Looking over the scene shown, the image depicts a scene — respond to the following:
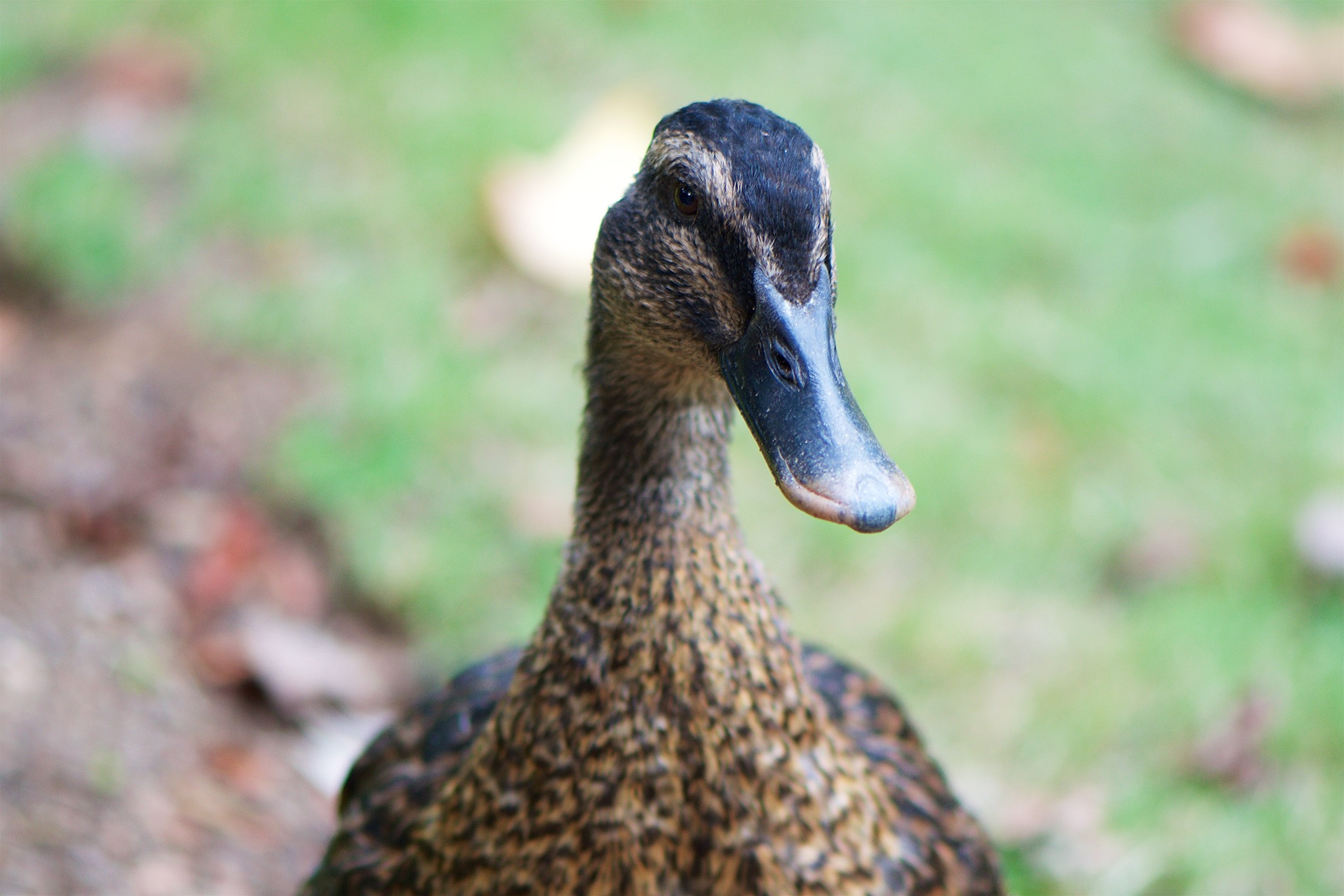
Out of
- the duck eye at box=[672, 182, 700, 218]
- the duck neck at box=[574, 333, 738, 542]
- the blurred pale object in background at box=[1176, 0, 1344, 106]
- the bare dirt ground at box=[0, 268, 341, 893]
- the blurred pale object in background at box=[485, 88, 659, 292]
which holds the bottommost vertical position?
the duck neck at box=[574, 333, 738, 542]

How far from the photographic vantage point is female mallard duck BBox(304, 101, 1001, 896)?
4.76ft

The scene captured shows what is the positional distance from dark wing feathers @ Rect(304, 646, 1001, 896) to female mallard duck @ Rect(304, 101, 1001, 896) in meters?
0.06

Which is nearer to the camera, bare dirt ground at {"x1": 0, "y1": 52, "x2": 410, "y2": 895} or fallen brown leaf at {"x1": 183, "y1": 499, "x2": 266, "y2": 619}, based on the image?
bare dirt ground at {"x1": 0, "y1": 52, "x2": 410, "y2": 895}

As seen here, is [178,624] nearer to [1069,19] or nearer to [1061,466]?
[1061,466]

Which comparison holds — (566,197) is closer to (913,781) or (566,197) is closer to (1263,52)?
(913,781)

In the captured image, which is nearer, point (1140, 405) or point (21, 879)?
point (21, 879)

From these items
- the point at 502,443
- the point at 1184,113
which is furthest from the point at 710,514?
the point at 1184,113

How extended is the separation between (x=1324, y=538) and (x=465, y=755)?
224 cm

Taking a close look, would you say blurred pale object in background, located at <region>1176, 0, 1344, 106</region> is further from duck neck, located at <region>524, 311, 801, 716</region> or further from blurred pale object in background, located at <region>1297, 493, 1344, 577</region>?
duck neck, located at <region>524, 311, 801, 716</region>

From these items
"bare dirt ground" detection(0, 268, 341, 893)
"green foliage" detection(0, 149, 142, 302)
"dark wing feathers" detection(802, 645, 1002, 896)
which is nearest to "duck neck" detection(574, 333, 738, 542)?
"dark wing feathers" detection(802, 645, 1002, 896)

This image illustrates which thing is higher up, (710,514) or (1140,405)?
(1140,405)

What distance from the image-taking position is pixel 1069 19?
580cm

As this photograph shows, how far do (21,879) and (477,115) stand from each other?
279cm

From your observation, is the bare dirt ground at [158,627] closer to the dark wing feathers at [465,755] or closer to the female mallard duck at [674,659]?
the dark wing feathers at [465,755]
